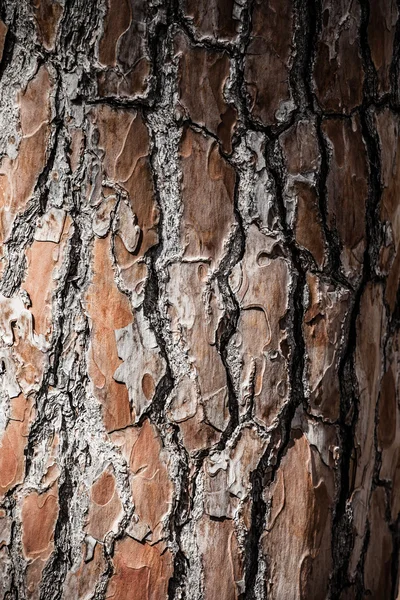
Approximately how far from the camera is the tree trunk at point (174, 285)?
0.82 metres

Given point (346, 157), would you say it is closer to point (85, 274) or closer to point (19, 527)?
point (85, 274)

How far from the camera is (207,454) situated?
854 millimetres

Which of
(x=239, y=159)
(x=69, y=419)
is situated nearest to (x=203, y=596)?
(x=69, y=419)

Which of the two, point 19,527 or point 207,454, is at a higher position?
point 207,454

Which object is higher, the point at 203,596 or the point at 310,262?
the point at 310,262

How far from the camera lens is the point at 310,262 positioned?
0.86m

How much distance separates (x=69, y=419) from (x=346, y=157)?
1.79 feet

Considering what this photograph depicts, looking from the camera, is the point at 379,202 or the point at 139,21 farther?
the point at 379,202

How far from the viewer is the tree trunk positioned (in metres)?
0.82

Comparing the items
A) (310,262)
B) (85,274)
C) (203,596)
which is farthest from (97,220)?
(203,596)

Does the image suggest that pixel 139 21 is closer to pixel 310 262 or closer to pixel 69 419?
pixel 310 262

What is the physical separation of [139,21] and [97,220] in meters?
0.27

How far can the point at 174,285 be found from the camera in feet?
2.74

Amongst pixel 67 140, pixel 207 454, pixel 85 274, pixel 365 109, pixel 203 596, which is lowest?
pixel 203 596
